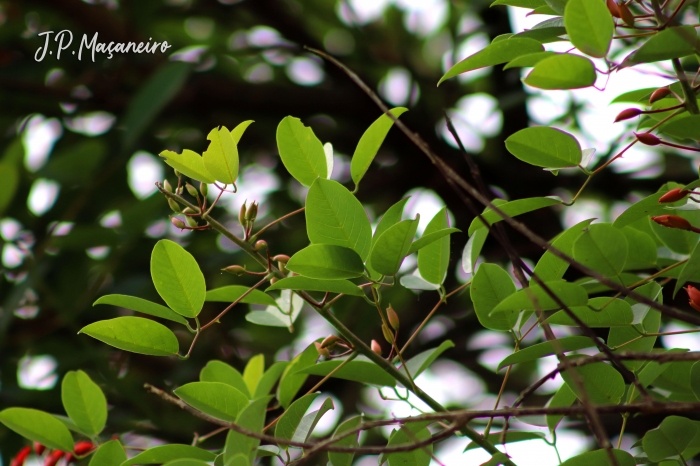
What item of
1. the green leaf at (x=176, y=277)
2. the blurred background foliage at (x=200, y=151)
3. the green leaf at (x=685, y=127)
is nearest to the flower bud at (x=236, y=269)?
the green leaf at (x=176, y=277)

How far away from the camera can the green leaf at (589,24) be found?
18.3 inches

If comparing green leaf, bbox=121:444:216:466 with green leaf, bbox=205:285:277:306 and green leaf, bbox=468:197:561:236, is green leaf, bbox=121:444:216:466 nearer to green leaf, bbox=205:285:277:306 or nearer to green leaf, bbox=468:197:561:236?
green leaf, bbox=205:285:277:306

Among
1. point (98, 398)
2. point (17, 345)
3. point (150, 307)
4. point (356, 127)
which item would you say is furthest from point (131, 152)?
point (150, 307)

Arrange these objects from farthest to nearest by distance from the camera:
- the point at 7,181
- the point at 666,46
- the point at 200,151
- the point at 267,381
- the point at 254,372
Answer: the point at 200,151, the point at 7,181, the point at 254,372, the point at 267,381, the point at 666,46

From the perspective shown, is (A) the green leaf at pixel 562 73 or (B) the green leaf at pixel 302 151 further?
(B) the green leaf at pixel 302 151

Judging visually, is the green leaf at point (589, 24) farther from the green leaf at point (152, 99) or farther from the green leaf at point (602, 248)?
the green leaf at point (152, 99)

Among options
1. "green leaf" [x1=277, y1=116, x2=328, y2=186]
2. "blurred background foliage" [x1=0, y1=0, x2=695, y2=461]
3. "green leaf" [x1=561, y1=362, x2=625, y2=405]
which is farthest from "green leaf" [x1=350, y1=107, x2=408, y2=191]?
"blurred background foliage" [x1=0, y1=0, x2=695, y2=461]

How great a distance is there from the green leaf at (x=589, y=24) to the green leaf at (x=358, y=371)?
0.91ft

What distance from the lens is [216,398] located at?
22.5 inches

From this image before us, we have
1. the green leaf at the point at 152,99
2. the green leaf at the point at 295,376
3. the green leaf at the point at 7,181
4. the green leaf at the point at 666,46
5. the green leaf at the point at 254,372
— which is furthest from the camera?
the green leaf at the point at 152,99

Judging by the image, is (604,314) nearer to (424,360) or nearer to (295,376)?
(424,360)

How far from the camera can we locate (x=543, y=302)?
1.52ft

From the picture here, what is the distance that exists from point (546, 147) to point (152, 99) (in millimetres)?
1094

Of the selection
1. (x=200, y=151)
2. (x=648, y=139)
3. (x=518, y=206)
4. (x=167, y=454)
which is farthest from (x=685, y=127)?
(x=200, y=151)
